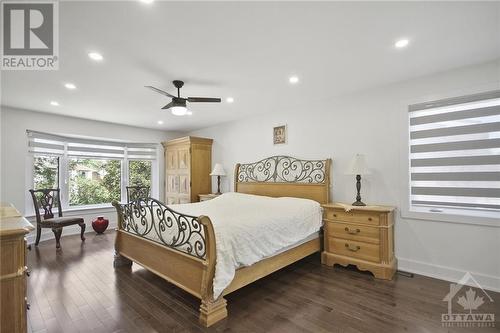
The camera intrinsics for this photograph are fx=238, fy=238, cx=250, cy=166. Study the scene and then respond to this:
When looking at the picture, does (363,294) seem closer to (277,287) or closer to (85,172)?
(277,287)

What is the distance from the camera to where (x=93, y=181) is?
586 cm

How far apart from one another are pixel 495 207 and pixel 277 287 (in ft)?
8.87

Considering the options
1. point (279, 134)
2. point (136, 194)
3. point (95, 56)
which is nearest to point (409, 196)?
point (279, 134)

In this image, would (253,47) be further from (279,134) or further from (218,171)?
(218,171)

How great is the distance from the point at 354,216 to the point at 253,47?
248 centimetres

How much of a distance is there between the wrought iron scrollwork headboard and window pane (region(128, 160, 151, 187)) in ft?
9.51

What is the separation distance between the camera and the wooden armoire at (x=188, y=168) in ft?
18.5

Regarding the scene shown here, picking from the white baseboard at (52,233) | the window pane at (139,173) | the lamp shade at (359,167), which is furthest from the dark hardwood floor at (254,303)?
the window pane at (139,173)

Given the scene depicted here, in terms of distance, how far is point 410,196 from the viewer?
127 inches

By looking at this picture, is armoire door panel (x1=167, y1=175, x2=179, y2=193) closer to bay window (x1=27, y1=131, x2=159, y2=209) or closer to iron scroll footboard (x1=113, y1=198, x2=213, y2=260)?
bay window (x1=27, y1=131, x2=159, y2=209)

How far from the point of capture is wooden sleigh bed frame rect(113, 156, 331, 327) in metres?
2.12

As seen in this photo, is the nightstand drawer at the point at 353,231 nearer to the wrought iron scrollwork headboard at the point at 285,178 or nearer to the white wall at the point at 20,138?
the wrought iron scrollwork headboard at the point at 285,178

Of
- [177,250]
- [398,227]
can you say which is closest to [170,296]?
[177,250]
